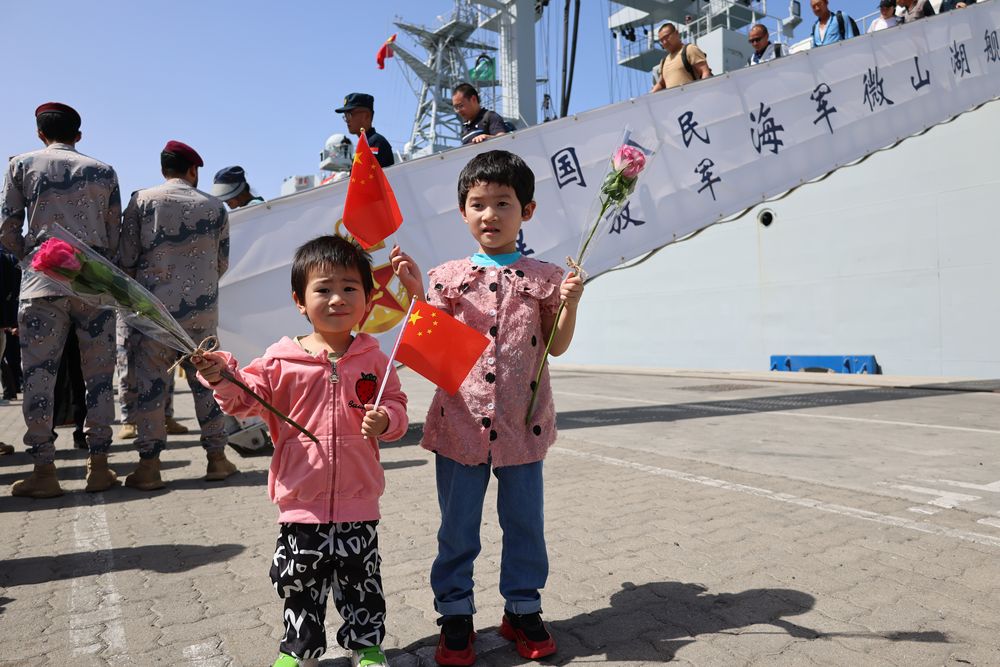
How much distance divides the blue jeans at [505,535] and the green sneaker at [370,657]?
0.78 ft

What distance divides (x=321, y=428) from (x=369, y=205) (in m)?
0.80

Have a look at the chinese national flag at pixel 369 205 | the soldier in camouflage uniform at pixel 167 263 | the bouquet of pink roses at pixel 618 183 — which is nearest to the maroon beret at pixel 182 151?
the soldier in camouflage uniform at pixel 167 263

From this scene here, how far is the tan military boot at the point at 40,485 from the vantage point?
4043 millimetres

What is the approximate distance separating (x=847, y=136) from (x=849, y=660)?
7.22m

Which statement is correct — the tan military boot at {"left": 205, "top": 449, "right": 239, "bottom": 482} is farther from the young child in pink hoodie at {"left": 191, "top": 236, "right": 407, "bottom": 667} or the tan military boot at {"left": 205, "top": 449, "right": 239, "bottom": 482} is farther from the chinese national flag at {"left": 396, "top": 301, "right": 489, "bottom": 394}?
the chinese national flag at {"left": 396, "top": 301, "right": 489, "bottom": 394}

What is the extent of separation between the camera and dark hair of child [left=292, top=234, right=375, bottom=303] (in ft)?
6.33

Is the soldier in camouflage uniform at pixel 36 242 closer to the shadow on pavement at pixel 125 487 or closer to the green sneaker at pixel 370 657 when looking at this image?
the shadow on pavement at pixel 125 487

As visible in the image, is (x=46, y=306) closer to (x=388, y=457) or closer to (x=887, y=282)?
(x=388, y=457)

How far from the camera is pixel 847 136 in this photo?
7.74m

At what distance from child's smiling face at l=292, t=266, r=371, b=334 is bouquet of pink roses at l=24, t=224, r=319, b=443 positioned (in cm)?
28

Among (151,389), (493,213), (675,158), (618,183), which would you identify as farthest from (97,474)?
(675,158)

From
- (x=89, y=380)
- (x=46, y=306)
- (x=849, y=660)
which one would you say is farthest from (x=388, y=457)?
(x=849, y=660)

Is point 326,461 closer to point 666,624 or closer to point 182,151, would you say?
point 666,624

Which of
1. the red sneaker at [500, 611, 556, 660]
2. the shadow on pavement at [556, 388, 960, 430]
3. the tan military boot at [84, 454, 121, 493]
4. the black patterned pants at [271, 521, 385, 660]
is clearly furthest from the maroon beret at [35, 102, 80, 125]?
the shadow on pavement at [556, 388, 960, 430]
